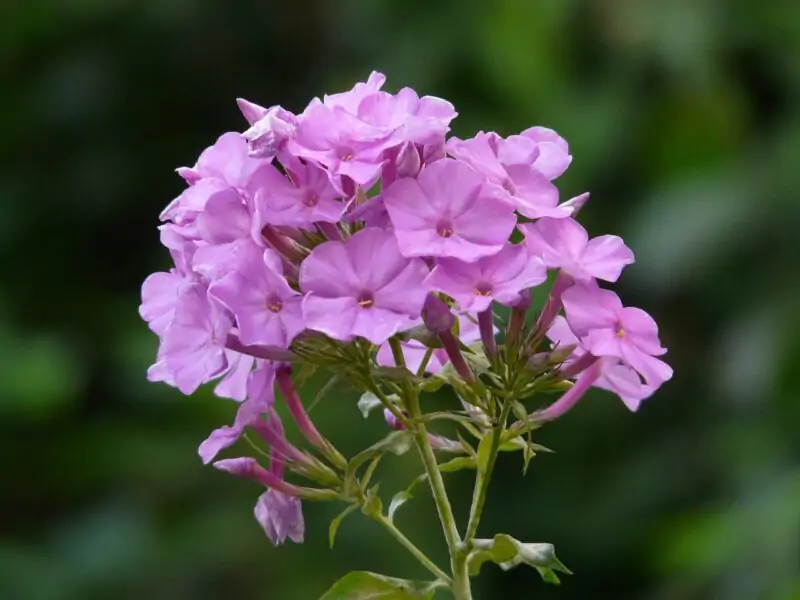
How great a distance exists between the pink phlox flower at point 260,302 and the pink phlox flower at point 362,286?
0.05 feet

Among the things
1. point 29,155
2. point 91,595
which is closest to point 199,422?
point 91,595

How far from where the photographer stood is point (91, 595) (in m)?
2.17

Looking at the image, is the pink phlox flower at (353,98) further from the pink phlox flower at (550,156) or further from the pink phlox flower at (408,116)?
the pink phlox flower at (550,156)

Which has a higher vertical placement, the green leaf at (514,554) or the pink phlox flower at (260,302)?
the pink phlox flower at (260,302)

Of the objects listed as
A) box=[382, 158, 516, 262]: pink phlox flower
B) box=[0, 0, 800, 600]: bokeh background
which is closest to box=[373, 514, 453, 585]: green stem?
box=[382, 158, 516, 262]: pink phlox flower

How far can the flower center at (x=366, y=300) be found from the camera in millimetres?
760

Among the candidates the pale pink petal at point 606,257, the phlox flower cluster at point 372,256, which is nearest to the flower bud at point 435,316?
the phlox flower cluster at point 372,256

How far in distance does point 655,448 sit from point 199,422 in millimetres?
875

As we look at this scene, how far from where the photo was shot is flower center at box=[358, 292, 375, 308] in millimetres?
760

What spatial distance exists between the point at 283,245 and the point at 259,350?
0.24 ft

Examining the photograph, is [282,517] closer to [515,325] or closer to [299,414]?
[299,414]

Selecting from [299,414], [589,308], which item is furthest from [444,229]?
[299,414]

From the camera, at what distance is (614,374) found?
874 mm

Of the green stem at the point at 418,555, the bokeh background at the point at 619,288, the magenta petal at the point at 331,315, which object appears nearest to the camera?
the magenta petal at the point at 331,315
